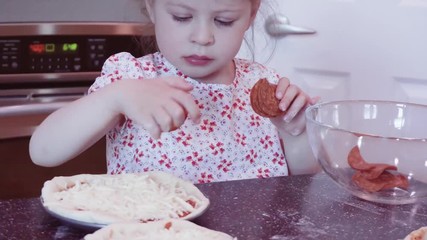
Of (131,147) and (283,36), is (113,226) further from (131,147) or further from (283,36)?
(283,36)

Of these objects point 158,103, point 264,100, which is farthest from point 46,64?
point 158,103

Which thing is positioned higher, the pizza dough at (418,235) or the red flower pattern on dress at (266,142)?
the pizza dough at (418,235)

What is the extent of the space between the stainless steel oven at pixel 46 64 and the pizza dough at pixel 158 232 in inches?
37.2

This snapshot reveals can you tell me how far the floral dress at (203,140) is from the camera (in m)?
1.32

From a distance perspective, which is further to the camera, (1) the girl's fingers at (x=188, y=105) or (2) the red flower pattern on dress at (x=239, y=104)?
(2) the red flower pattern on dress at (x=239, y=104)

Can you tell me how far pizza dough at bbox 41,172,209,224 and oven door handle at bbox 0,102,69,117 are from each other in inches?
33.0

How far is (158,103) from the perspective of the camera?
0.96 metres

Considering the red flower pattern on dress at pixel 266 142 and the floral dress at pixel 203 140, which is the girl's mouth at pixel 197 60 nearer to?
the floral dress at pixel 203 140

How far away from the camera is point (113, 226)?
2.60 feet

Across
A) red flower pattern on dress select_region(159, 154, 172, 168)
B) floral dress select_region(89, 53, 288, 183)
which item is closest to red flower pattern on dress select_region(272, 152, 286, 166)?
floral dress select_region(89, 53, 288, 183)

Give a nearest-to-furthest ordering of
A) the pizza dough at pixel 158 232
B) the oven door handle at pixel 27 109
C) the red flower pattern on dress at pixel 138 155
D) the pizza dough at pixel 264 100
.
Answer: the pizza dough at pixel 158 232
the pizza dough at pixel 264 100
the red flower pattern on dress at pixel 138 155
the oven door handle at pixel 27 109

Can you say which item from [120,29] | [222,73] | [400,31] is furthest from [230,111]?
[400,31]

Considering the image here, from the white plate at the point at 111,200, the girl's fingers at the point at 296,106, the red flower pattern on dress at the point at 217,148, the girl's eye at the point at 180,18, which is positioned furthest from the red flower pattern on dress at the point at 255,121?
the white plate at the point at 111,200

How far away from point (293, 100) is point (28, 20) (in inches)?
35.8
